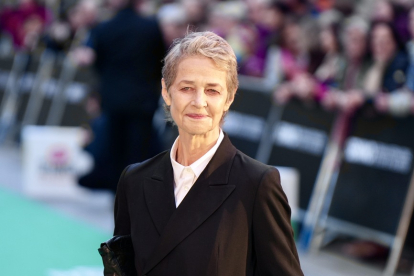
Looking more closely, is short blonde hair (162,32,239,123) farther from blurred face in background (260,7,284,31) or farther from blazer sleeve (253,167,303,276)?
blurred face in background (260,7,284,31)

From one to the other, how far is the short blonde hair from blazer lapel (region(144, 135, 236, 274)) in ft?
0.86

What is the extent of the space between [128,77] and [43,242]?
6.00 ft

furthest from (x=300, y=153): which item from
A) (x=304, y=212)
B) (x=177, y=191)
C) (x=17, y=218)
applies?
(x=177, y=191)

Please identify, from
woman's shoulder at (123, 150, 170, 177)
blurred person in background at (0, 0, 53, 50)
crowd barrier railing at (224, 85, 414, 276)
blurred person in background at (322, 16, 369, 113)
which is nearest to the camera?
woman's shoulder at (123, 150, 170, 177)

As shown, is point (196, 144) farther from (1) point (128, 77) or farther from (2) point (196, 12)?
(2) point (196, 12)

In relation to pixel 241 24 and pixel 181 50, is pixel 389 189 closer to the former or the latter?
pixel 241 24

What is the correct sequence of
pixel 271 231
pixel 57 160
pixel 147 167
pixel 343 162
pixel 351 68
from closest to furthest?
pixel 271 231 → pixel 147 167 → pixel 343 162 → pixel 351 68 → pixel 57 160

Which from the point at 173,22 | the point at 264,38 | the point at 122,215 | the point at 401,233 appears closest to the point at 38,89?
the point at 173,22

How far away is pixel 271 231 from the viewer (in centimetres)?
199

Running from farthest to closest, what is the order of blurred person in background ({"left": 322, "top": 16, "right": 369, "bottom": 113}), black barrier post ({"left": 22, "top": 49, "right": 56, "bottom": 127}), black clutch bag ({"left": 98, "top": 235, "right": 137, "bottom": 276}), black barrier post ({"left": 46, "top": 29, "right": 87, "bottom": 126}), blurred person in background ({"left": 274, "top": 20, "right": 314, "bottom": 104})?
black barrier post ({"left": 22, "top": 49, "right": 56, "bottom": 127}), black barrier post ({"left": 46, "top": 29, "right": 87, "bottom": 126}), blurred person in background ({"left": 274, "top": 20, "right": 314, "bottom": 104}), blurred person in background ({"left": 322, "top": 16, "right": 369, "bottom": 113}), black clutch bag ({"left": 98, "top": 235, "right": 137, "bottom": 276})

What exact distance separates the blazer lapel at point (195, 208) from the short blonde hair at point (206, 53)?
0.26 metres

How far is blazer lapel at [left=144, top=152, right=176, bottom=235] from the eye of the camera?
2.09 metres

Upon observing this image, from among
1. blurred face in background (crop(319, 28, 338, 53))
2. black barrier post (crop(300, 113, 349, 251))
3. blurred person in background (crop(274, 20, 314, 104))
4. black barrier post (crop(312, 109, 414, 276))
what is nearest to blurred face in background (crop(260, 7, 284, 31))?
blurred person in background (crop(274, 20, 314, 104))

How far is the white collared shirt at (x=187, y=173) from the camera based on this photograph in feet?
6.94
